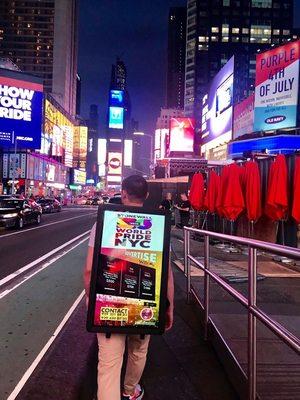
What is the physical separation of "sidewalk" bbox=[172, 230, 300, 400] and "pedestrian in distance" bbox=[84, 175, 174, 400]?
93 cm

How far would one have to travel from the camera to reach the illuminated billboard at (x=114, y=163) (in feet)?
460

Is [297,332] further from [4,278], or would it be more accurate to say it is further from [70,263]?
[70,263]

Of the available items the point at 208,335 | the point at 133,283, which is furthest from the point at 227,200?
the point at 133,283

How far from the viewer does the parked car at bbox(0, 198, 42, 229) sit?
918 inches

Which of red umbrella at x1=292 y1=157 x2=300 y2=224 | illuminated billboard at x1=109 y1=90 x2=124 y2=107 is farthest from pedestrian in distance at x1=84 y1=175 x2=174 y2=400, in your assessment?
illuminated billboard at x1=109 y1=90 x2=124 y2=107

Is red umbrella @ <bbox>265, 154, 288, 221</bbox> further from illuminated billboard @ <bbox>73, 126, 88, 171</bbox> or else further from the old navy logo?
illuminated billboard @ <bbox>73, 126, 88, 171</bbox>

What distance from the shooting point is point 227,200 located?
12.0m

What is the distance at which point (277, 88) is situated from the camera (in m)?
30.3

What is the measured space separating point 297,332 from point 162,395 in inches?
63.5

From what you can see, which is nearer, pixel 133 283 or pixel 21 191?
pixel 133 283

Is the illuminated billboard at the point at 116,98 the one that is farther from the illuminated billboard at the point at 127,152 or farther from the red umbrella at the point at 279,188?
the red umbrella at the point at 279,188

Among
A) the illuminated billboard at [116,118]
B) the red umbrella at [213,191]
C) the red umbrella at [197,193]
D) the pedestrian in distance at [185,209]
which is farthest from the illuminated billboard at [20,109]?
the illuminated billboard at [116,118]

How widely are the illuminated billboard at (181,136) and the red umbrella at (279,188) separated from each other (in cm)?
5537

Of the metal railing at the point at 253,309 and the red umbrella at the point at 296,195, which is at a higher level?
the red umbrella at the point at 296,195
